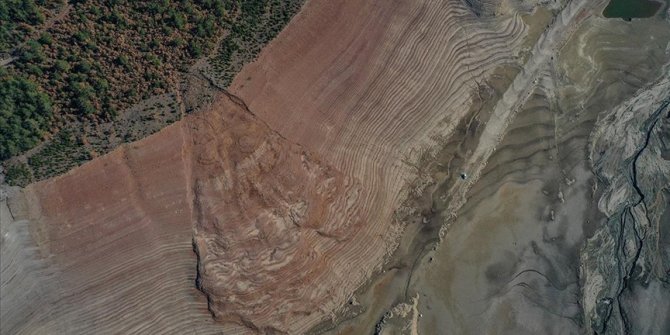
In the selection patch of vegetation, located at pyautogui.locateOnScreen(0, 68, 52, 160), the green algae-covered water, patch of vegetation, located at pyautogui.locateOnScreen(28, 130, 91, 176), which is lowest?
patch of vegetation, located at pyautogui.locateOnScreen(28, 130, 91, 176)

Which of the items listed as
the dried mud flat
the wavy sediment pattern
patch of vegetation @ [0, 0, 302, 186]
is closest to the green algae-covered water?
the dried mud flat

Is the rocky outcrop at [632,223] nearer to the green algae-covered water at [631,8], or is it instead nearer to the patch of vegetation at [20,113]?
the green algae-covered water at [631,8]

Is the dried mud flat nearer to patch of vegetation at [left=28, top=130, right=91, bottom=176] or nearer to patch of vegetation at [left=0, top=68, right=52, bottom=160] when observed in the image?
patch of vegetation at [left=28, top=130, right=91, bottom=176]

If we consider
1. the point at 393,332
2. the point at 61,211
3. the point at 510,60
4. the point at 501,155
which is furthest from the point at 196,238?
the point at 510,60

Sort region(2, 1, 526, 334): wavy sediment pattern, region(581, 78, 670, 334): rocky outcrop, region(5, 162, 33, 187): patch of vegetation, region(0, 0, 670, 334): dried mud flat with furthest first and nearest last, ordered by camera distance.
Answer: region(581, 78, 670, 334): rocky outcrop, region(0, 0, 670, 334): dried mud flat, region(2, 1, 526, 334): wavy sediment pattern, region(5, 162, 33, 187): patch of vegetation

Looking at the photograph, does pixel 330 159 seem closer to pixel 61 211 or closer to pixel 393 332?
pixel 393 332

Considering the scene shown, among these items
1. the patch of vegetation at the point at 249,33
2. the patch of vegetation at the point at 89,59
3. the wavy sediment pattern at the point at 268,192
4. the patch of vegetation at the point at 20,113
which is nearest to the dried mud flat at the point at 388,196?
the wavy sediment pattern at the point at 268,192
